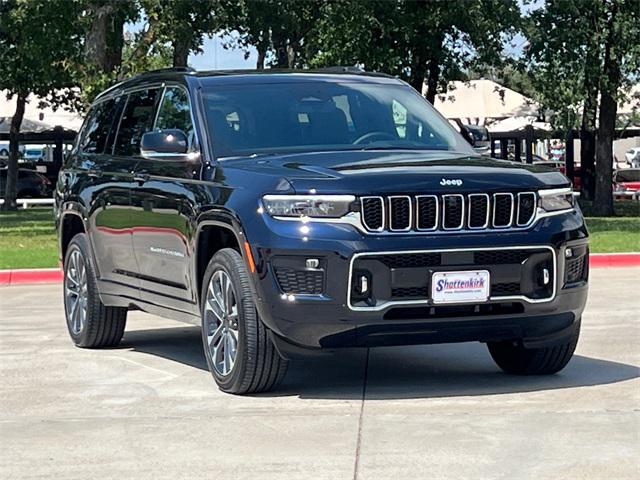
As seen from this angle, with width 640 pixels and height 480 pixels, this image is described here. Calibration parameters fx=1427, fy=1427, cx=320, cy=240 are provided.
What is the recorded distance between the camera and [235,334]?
793 centimetres

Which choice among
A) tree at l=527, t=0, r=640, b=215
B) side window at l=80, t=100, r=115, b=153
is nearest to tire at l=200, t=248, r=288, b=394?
side window at l=80, t=100, r=115, b=153

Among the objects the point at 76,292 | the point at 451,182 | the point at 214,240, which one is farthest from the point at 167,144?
the point at 76,292

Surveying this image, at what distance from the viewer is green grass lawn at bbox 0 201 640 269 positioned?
62.0ft

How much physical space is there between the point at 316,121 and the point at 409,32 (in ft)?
66.8

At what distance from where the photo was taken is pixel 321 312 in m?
7.43

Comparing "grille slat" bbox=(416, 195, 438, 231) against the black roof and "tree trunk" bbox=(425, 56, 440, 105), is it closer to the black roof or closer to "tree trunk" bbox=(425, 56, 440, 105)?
the black roof

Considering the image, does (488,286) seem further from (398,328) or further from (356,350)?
(356,350)

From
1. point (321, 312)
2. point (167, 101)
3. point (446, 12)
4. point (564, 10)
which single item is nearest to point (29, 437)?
point (321, 312)

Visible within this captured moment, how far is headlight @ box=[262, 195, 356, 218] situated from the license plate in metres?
0.60

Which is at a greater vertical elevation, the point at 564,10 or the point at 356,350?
the point at 564,10

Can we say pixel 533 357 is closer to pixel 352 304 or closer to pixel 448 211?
pixel 448 211

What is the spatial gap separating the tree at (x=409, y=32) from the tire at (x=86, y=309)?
17671mm

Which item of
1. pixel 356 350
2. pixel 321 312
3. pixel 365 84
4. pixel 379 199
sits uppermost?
pixel 365 84

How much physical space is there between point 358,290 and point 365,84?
2412 millimetres
